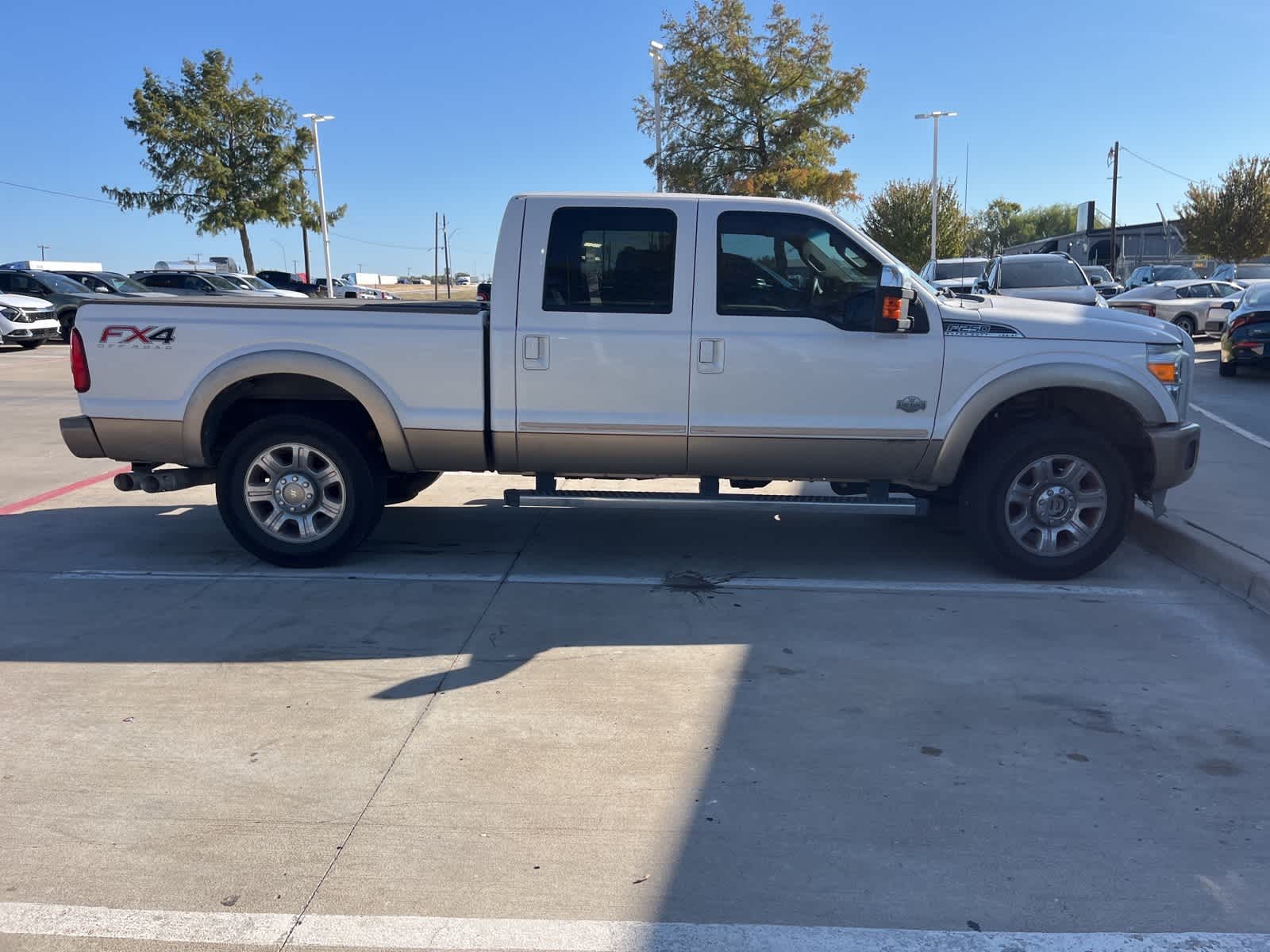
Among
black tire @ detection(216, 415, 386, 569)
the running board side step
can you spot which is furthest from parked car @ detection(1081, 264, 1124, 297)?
black tire @ detection(216, 415, 386, 569)

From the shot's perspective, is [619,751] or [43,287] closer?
[619,751]

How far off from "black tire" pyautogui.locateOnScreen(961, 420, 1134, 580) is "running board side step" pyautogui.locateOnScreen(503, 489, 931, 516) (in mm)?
356

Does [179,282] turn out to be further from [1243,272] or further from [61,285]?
[1243,272]

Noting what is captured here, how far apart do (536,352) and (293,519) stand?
179 cm

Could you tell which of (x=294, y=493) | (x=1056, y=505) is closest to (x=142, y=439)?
(x=294, y=493)

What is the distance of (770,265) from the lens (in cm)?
605

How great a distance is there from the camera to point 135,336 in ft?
20.2

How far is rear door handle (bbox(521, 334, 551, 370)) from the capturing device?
601 cm

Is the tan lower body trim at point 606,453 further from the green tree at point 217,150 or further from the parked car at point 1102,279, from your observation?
the green tree at point 217,150

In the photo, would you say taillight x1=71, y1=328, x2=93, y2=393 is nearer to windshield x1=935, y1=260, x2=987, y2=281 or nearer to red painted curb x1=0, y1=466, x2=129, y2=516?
red painted curb x1=0, y1=466, x2=129, y2=516

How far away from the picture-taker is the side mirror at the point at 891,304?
19.0 ft

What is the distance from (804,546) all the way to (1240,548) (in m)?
2.63

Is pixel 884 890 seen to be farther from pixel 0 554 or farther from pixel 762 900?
pixel 0 554

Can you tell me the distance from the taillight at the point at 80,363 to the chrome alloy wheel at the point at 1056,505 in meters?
5.38
